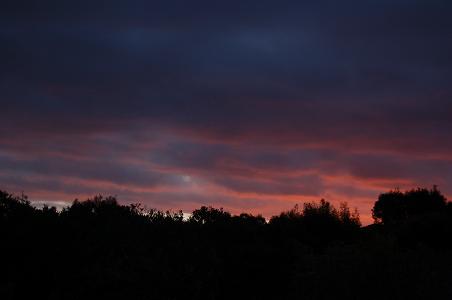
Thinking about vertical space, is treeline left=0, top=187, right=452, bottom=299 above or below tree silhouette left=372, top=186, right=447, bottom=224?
below

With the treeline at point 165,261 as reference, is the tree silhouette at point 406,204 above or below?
above

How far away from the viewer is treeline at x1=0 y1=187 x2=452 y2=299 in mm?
11273

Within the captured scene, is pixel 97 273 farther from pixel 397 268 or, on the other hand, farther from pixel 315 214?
pixel 315 214

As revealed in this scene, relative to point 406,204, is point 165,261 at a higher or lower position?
lower

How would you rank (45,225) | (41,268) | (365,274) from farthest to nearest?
(365,274), (45,225), (41,268)

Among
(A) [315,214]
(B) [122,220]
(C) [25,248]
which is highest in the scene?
(A) [315,214]

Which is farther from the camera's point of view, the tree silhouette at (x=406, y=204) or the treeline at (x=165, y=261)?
the tree silhouette at (x=406, y=204)

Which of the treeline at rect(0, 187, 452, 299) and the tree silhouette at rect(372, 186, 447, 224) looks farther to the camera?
the tree silhouette at rect(372, 186, 447, 224)

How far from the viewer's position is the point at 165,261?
1230 cm

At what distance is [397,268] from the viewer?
19.9 metres

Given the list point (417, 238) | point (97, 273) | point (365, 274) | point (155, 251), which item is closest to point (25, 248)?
point (97, 273)

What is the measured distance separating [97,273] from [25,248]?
167cm

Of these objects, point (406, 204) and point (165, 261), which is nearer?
point (165, 261)

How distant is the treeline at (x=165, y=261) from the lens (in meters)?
11.3
